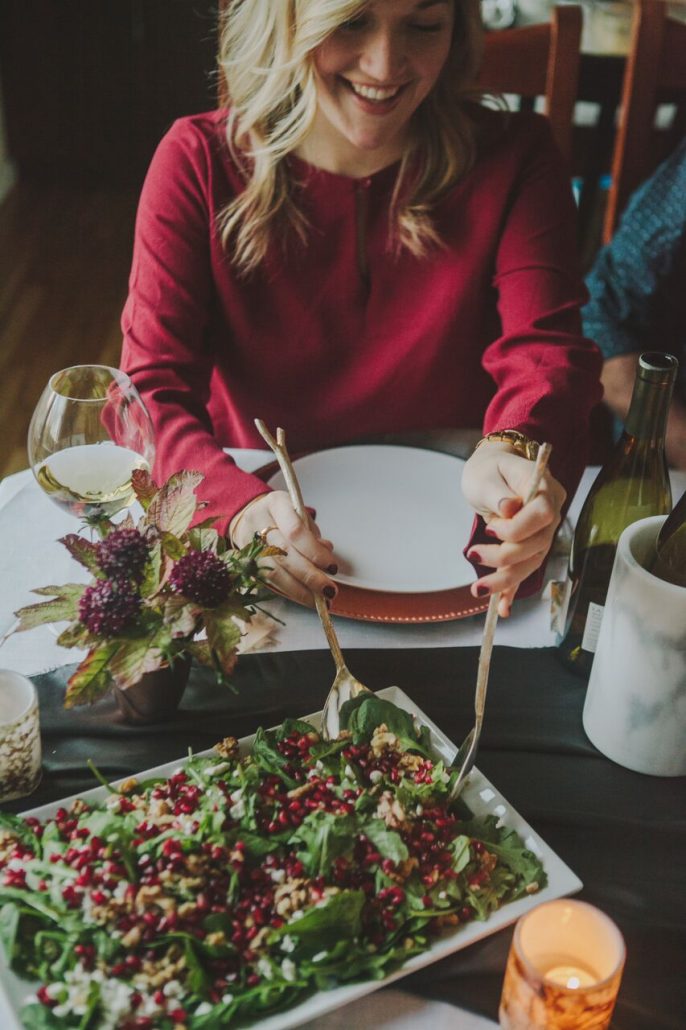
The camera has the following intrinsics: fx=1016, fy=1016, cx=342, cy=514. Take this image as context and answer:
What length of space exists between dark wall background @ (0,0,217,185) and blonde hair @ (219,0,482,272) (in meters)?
2.73

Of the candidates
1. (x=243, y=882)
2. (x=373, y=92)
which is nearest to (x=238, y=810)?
(x=243, y=882)

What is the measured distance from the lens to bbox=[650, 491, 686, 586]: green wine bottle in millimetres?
783

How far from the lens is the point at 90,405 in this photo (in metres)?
0.86

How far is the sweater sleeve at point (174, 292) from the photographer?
1.16 m

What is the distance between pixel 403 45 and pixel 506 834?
0.88 m

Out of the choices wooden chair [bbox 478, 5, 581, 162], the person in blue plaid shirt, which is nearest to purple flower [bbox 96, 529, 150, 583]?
the person in blue plaid shirt

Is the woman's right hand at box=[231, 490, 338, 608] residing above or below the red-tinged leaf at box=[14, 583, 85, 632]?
below

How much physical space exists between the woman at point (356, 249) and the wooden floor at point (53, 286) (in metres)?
1.49

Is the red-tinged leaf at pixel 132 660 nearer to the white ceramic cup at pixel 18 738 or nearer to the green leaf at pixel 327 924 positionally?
the white ceramic cup at pixel 18 738

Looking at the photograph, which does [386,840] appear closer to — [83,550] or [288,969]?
[288,969]

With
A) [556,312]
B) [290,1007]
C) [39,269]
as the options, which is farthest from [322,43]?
[39,269]

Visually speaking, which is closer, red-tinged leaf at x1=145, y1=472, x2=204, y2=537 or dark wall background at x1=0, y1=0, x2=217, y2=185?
red-tinged leaf at x1=145, y1=472, x2=204, y2=537

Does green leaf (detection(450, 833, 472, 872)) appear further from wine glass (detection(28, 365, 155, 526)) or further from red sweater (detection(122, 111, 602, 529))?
red sweater (detection(122, 111, 602, 529))

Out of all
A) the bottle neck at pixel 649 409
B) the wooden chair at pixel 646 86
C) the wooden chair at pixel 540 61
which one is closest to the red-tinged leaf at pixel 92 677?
the bottle neck at pixel 649 409
